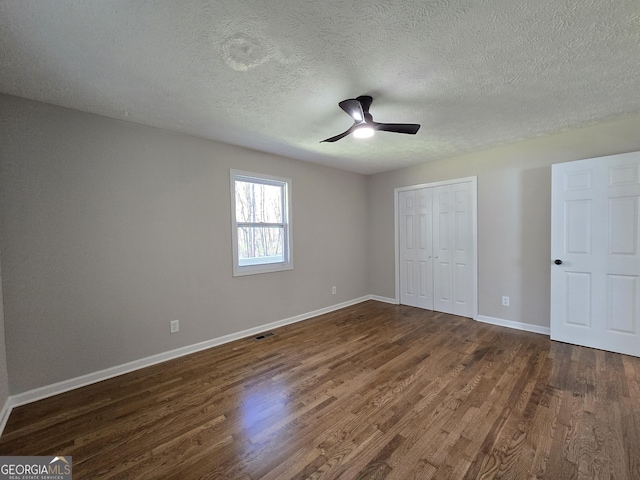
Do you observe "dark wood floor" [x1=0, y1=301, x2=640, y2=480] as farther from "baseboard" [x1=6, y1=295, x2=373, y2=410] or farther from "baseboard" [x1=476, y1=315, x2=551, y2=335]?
"baseboard" [x1=476, y1=315, x2=551, y2=335]

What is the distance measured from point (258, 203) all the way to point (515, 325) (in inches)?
152

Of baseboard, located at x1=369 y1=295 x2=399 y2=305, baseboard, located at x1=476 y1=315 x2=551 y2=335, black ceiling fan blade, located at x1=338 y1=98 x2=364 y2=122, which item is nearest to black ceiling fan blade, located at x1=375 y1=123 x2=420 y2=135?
black ceiling fan blade, located at x1=338 y1=98 x2=364 y2=122

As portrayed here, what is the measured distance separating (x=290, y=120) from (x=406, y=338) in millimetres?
2857

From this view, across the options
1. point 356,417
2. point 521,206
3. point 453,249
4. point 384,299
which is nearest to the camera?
point 356,417

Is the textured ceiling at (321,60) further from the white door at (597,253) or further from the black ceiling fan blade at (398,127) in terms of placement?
the white door at (597,253)

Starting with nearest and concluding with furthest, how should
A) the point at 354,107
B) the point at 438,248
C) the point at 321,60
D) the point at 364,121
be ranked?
Answer: 1. the point at 321,60
2. the point at 354,107
3. the point at 364,121
4. the point at 438,248

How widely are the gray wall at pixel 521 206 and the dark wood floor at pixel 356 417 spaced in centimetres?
76

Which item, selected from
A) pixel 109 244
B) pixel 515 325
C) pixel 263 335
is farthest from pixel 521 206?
pixel 109 244

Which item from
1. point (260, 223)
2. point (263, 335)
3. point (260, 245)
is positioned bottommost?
point (263, 335)

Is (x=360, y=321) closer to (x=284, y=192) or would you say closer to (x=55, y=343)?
(x=284, y=192)

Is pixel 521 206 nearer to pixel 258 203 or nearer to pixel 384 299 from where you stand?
pixel 384 299

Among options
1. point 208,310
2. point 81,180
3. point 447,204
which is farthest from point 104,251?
point 447,204

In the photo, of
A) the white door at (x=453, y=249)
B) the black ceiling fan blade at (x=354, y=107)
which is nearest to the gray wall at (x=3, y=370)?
the black ceiling fan blade at (x=354, y=107)

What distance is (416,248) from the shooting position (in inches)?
185
